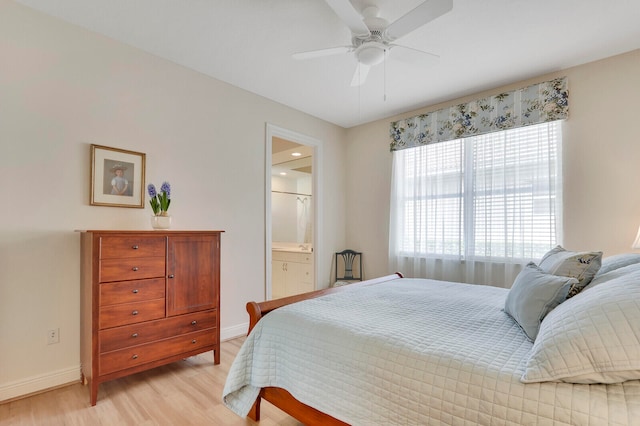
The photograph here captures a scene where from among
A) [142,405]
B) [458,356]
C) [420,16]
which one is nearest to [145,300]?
[142,405]

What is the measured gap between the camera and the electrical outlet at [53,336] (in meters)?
2.22

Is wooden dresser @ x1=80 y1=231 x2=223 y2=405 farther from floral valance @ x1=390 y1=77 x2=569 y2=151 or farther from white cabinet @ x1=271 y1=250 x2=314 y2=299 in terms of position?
floral valance @ x1=390 y1=77 x2=569 y2=151

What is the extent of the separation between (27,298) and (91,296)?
1.58ft

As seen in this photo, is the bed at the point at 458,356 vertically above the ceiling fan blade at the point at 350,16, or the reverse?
the ceiling fan blade at the point at 350,16

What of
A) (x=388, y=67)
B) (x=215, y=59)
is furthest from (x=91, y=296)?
(x=388, y=67)

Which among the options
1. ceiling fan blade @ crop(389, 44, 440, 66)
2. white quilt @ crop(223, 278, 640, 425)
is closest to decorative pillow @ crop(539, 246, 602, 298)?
white quilt @ crop(223, 278, 640, 425)

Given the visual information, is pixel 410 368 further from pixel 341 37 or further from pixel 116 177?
pixel 116 177

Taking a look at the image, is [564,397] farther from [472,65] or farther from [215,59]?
[215,59]

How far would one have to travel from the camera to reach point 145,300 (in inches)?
89.3

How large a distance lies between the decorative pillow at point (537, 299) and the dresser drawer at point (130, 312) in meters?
2.28

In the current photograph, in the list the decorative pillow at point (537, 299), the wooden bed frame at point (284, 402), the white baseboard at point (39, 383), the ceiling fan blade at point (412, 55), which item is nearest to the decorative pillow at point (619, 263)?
the decorative pillow at point (537, 299)

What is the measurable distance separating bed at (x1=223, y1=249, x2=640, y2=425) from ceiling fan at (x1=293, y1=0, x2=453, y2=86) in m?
1.54

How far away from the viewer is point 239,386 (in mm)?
1715

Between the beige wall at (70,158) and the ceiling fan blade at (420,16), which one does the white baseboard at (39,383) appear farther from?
the ceiling fan blade at (420,16)
